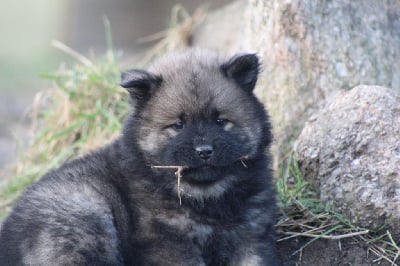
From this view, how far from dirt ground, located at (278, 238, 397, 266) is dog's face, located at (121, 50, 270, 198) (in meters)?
0.72

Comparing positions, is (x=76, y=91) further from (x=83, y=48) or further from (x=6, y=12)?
(x=6, y=12)

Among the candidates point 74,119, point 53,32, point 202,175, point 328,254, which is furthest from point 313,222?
point 53,32

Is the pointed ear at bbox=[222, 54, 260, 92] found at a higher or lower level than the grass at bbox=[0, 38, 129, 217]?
higher

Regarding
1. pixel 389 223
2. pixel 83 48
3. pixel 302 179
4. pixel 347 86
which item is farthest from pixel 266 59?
pixel 83 48

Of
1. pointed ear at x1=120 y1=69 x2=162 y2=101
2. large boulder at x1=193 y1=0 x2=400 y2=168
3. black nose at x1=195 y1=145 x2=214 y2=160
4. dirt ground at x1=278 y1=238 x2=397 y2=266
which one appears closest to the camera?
black nose at x1=195 y1=145 x2=214 y2=160

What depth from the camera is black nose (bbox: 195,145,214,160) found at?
4.06 m

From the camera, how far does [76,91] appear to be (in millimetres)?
7359

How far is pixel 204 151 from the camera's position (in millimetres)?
4059

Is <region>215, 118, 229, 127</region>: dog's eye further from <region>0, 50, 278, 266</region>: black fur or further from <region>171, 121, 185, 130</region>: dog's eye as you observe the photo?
<region>171, 121, 185, 130</region>: dog's eye

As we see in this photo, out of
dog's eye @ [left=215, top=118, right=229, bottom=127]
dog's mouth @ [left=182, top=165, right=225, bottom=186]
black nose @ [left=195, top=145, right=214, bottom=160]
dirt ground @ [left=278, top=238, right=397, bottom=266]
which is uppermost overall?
dog's eye @ [left=215, top=118, right=229, bottom=127]

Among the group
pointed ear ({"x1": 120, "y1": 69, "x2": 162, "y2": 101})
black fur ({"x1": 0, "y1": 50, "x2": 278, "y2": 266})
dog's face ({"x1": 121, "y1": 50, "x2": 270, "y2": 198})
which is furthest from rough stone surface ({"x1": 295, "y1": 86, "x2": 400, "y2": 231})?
pointed ear ({"x1": 120, "y1": 69, "x2": 162, "y2": 101})

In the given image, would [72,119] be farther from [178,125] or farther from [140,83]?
[178,125]

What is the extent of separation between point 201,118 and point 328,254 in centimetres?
122

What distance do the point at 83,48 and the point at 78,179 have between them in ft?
28.2
